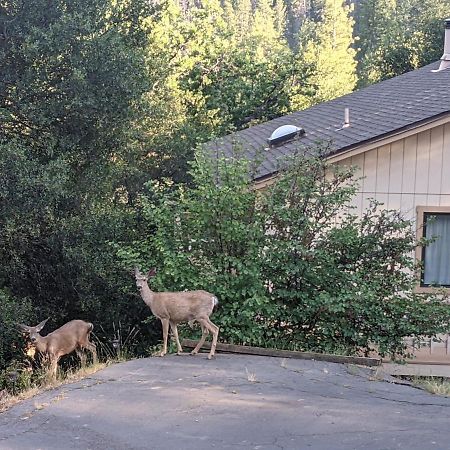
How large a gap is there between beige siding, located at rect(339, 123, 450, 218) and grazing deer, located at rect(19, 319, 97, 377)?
531 centimetres

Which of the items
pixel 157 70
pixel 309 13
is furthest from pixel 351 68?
pixel 309 13

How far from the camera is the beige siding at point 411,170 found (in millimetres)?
12547

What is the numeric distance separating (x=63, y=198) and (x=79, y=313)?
2.61 m

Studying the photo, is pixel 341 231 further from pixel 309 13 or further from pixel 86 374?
pixel 309 13

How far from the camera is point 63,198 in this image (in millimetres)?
13844

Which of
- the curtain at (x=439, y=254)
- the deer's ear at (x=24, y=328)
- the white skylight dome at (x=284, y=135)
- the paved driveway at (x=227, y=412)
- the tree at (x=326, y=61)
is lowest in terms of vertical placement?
the paved driveway at (x=227, y=412)

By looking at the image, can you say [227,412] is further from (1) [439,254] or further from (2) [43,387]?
(1) [439,254]

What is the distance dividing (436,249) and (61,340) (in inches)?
266

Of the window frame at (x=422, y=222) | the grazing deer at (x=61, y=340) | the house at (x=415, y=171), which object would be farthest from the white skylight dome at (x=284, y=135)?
the grazing deer at (x=61, y=340)

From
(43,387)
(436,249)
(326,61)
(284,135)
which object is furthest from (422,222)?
(326,61)

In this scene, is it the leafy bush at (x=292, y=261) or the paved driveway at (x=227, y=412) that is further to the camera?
the leafy bush at (x=292, y=261)

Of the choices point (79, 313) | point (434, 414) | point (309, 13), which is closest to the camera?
point (434, 414)

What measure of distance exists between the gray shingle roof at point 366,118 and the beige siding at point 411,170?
1.16 ft

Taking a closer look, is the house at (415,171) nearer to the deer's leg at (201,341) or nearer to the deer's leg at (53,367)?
the deer's leg at (201,341)
